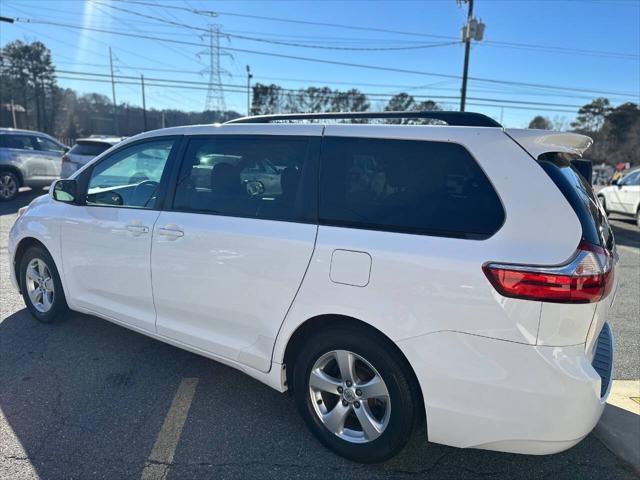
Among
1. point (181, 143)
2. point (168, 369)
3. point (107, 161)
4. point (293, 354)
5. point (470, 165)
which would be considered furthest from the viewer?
point (107, 161)

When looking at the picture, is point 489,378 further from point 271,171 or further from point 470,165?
point 271,171

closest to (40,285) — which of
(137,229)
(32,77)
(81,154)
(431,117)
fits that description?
(137,229)

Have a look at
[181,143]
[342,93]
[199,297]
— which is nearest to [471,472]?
[199,297]

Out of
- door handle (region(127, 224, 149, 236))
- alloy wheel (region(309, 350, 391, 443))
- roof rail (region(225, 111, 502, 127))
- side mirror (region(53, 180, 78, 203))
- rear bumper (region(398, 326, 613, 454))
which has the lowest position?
alloy wheel (region(309, 350, 391, 443))

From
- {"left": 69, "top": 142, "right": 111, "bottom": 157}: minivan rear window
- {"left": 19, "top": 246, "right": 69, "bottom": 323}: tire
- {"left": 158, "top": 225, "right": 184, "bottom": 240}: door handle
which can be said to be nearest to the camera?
{"left": 158, "top": 225, "right": 184, "bottom": 240}: door handle

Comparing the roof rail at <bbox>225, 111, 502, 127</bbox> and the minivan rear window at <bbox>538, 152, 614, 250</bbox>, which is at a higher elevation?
the roof rail at <bbox>225, 111, 502, 127</bbox>

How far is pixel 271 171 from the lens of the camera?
270cm

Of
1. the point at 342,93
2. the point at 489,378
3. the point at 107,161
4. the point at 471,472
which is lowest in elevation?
the point at 471,472

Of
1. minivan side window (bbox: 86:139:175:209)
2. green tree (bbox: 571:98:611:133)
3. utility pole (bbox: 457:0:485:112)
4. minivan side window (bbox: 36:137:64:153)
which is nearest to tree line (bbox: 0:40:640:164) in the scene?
green tree (bbox: 571:98:611:133)

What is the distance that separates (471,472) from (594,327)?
106 cm

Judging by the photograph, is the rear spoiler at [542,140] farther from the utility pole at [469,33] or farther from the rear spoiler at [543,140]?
the utility pole at [469,33]

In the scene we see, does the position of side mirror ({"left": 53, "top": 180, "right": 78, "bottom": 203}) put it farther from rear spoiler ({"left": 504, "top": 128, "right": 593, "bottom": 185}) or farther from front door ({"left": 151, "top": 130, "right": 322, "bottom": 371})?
rear spoiler ({"left": 504, "top": 128, "right": 593, "bottom": 185})

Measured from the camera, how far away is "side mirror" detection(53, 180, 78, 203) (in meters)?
3.62

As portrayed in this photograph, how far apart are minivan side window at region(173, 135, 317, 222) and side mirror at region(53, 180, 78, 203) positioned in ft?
3.84
